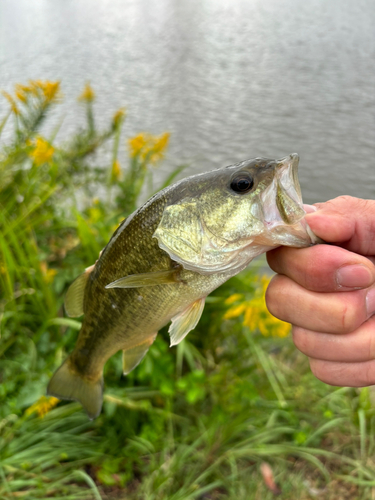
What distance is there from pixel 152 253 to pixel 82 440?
5.98 feet

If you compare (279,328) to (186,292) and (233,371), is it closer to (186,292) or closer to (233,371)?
(233,371)

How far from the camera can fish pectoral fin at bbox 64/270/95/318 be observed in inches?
64.0

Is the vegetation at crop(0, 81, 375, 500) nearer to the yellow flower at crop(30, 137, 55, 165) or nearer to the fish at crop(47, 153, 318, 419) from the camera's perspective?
the yellow flower at crop(30, 137, 55, 165)

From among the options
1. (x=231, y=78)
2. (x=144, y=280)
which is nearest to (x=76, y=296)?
(x=144, y=280)

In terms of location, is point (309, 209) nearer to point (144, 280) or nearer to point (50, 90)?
point (144, 280)

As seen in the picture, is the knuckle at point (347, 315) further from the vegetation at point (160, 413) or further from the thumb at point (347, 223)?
the vegetation at point (160, 413)

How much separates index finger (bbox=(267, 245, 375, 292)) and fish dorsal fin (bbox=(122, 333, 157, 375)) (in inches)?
26.5

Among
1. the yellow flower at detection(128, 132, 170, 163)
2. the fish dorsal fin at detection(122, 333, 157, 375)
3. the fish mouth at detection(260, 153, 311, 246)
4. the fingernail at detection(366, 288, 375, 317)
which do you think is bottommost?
the fish dorsal fin at detection(122, 333, 157, 375)

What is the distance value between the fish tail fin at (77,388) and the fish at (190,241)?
0.33 m

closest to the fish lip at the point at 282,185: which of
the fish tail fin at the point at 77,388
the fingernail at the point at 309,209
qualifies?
the fingernail at the point at 309,209

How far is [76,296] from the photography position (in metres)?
1.65

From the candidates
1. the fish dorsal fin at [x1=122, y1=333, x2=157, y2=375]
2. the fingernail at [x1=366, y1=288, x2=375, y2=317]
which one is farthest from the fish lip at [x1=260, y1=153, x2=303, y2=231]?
the fish dorsal fin at [x1=122, y1=333, x2=157, y2=375]

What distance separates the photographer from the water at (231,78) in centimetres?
730

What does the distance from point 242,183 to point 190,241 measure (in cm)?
27
